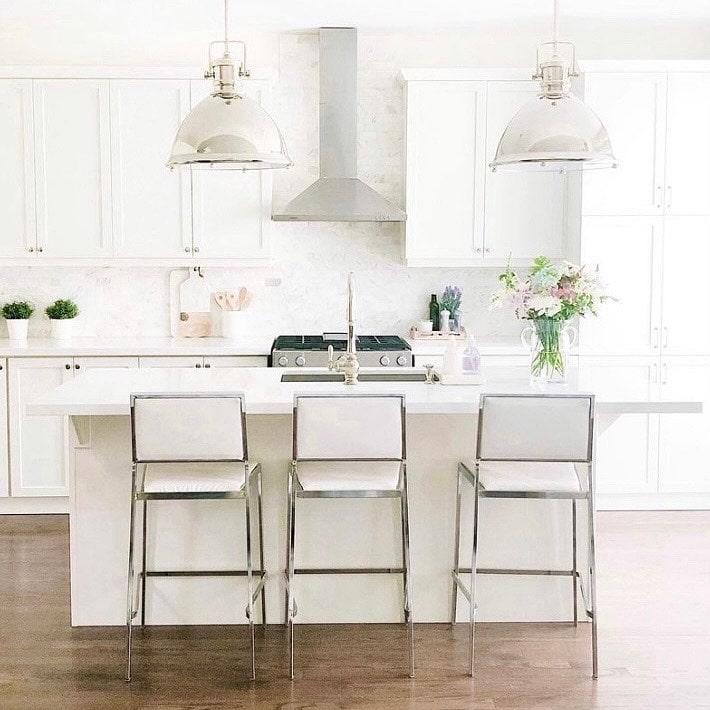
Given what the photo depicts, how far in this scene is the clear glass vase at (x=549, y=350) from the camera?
12.6ft

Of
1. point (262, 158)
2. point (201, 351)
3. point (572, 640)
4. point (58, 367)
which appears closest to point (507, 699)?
point (572, 640)

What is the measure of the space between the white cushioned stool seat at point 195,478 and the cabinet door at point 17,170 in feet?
8.30

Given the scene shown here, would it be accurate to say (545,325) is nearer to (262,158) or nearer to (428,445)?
(428,445)

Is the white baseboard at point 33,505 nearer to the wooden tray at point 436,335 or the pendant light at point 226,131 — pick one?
the wooden tray at point 436,335

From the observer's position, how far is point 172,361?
5.45 m

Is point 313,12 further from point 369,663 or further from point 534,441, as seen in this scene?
point 369,663

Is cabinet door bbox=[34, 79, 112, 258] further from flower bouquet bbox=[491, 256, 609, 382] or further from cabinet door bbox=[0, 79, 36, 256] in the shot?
flower bouquet bbox=[491, 256, 609, 382]

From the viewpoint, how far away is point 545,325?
3.84 meters

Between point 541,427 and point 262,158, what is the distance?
1344 mm

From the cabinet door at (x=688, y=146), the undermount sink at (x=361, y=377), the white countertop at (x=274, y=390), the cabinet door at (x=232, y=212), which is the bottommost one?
the white countertop at (x=274, y=390)

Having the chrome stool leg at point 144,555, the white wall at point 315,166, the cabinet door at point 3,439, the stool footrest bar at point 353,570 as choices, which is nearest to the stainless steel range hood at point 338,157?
the white wall at point 315,166

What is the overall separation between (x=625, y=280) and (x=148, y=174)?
277cm

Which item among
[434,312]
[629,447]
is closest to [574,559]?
[629,447]

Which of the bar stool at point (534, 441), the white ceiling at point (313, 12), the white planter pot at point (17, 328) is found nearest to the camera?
the bar stool at point (534, 441)
